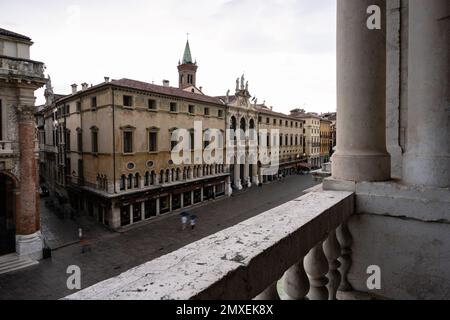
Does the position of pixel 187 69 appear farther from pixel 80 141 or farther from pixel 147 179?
pixel 147 179

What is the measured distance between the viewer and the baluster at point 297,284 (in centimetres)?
201

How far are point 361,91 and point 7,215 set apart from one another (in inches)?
812

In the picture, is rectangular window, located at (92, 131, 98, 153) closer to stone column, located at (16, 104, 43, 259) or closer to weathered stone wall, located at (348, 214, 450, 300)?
stone column, located at (16, 104, 43, 259)

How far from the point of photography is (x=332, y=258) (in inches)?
105

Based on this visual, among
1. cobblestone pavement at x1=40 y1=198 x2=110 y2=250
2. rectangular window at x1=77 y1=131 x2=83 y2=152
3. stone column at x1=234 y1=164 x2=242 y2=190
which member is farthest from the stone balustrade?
stone column at x1=234 y1=164 x2=242 y2=190

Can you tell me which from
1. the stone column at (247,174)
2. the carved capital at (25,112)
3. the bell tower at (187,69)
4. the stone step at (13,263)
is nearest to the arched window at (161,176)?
the carved capital at (25,112)

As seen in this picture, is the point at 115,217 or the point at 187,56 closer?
the point at 115,217

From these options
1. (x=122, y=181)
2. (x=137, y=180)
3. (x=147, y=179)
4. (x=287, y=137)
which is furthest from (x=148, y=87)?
(x=287, y=137)

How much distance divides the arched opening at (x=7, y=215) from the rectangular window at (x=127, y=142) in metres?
8.08

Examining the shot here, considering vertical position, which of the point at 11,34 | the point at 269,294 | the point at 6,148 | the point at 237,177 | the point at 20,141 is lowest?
the point at 237,177

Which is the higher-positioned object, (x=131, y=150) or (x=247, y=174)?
(x=131, y=150)

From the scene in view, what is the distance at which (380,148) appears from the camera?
323 cm

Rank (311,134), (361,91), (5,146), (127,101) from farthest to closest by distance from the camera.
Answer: (311,134)
(127,101)
(5,146)
(361,91)
